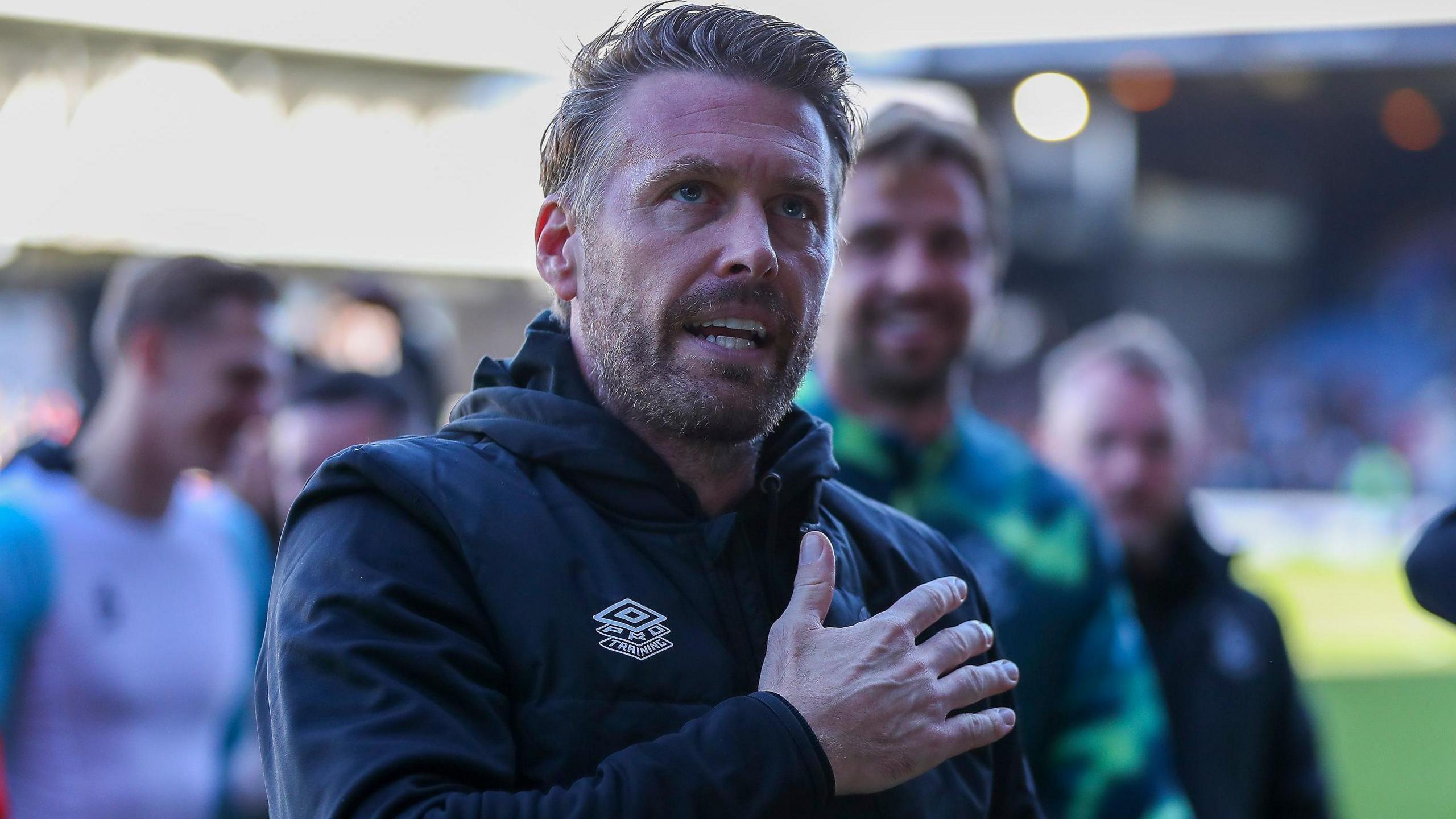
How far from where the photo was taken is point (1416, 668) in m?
13.8

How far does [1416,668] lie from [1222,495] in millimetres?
9232

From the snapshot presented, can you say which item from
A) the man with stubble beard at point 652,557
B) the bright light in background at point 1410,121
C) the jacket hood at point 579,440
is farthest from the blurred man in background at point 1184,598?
the bright light in background at point 1410,121

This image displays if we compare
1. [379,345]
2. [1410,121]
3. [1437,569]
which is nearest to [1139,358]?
[1437,569]

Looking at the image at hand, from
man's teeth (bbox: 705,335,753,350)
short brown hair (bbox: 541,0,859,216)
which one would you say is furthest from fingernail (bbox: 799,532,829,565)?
short brown hair (bbox: 541,0,859,216)

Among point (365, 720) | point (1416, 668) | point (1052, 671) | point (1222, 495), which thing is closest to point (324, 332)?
point (1052, 671)

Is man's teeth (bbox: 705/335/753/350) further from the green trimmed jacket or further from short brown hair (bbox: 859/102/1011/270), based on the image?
short brown hair (bbox: 859/102/1011/270)

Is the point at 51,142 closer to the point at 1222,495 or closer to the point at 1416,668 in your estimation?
the point at 1416,668

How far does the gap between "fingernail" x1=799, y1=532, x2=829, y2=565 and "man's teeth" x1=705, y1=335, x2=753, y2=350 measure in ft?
0.81

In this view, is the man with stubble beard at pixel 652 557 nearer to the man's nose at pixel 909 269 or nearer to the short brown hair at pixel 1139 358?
the man's nose at pixel 909 269

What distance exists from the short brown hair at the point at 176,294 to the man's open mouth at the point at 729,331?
2.65 meters

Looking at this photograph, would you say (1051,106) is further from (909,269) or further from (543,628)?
(543,628)

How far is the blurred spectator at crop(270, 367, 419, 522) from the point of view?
421cm

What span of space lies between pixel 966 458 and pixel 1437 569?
1024mm

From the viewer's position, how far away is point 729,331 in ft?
5.49
